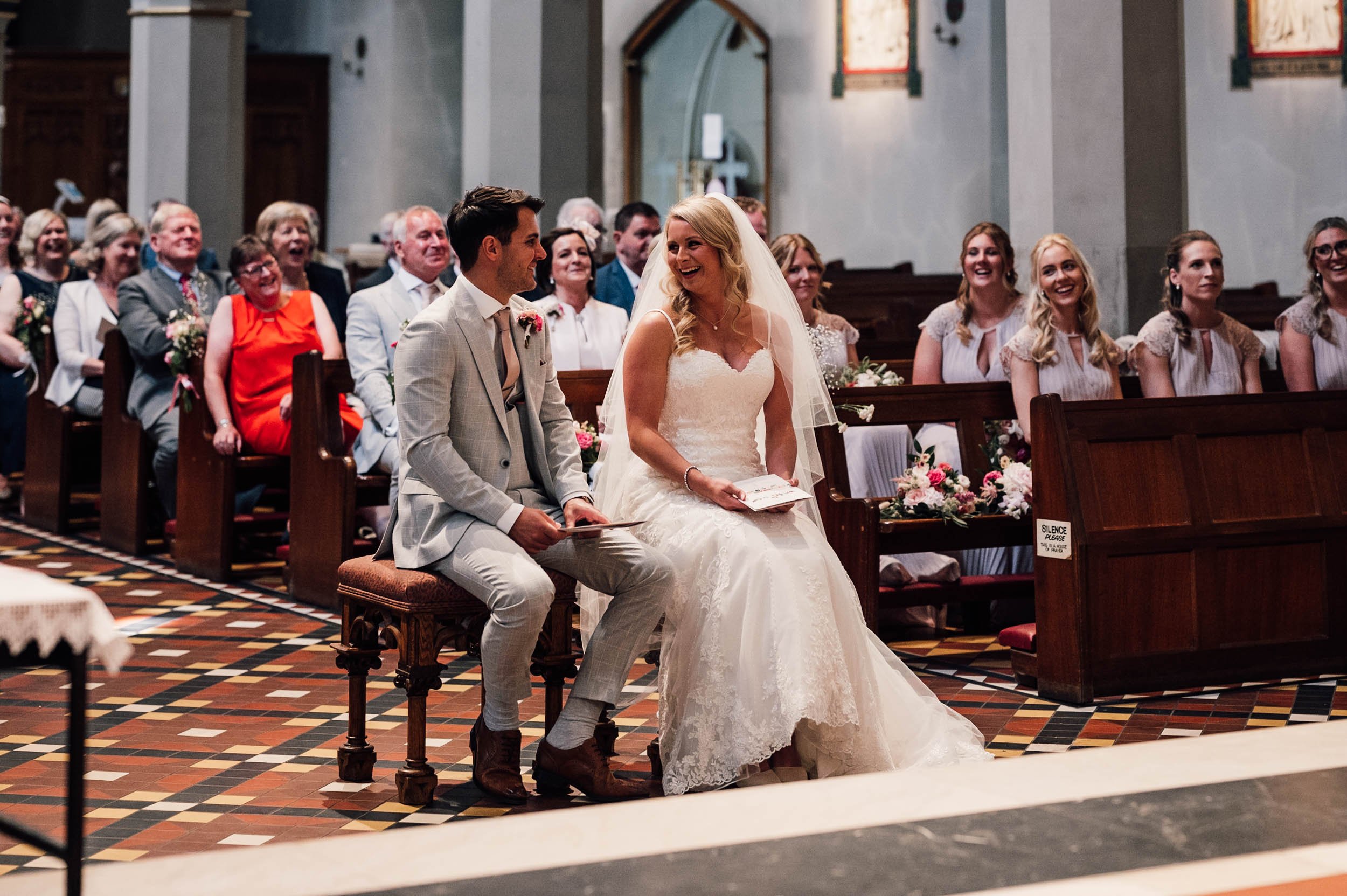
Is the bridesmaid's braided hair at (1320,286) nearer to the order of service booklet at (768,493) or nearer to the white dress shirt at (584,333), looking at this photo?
the white dress shirt at (584,333)

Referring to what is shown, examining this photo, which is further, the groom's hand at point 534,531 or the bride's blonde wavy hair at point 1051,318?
the bride's blonde wavy hair at point 1051,318

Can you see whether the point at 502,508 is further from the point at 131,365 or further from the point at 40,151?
the point at 40,151

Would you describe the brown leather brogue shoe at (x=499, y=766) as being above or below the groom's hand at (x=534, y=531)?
below

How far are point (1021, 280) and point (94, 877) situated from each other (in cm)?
714

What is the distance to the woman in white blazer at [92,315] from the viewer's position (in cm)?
841

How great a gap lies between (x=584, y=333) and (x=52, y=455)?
3427 mm

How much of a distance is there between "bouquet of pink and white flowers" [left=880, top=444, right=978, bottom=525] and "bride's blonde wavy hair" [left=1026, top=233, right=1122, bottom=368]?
0.61 meters

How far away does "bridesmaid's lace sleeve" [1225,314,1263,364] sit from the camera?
6301 mm

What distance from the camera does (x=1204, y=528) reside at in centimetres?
525

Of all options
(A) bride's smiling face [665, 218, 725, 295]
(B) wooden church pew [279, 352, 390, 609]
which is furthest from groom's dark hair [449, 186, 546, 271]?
(B) wooden church pew [279, 352, 390, 609]

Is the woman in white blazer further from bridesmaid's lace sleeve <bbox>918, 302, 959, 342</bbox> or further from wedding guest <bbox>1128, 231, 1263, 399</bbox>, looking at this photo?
wedding guest <bbox>1128, 231, 1263, 399</bbox>

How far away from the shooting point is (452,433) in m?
4.07

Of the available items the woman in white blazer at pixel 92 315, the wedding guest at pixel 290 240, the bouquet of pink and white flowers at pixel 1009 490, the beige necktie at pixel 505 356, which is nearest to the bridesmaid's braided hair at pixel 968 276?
the bouquet of pink and white flowers at pixel 1009 490

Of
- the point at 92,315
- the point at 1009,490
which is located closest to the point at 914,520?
the point at 1009,490
